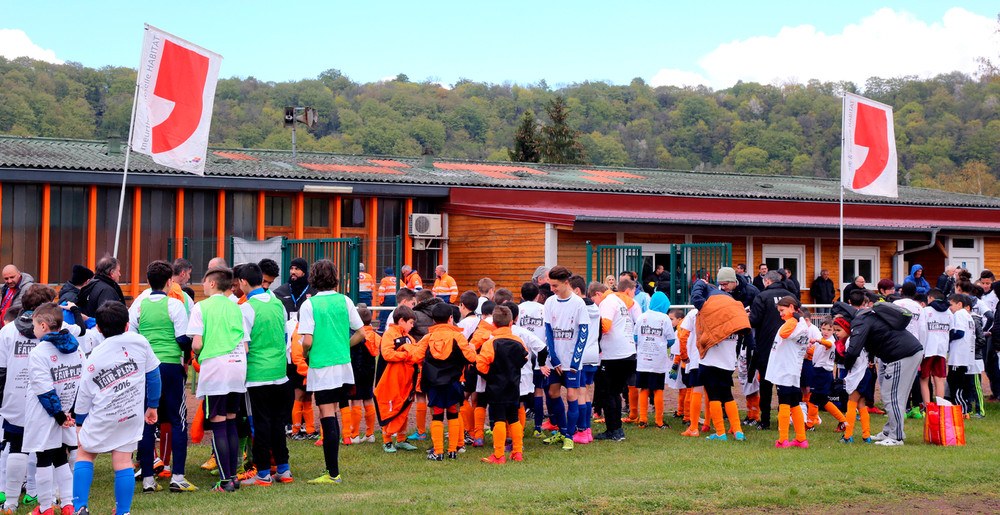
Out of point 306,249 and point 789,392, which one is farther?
point 306,249

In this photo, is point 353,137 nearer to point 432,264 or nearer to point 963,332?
point 432,264

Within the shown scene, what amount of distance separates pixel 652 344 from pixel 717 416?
1287 millimetres

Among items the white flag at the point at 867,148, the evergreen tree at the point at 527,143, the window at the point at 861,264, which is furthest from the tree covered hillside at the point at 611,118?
the white flag at the point at 867,148

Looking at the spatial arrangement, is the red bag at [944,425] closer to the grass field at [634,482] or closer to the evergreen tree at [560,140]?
the grass field at [634,482]

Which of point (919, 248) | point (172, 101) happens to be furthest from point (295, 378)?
point (919, 248)

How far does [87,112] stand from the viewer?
48094 millimetres

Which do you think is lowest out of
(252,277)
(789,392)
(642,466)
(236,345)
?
(642,466)

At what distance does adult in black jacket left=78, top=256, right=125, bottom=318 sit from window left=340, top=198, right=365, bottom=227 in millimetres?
13706

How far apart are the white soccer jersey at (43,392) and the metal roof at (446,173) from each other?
1318 cm

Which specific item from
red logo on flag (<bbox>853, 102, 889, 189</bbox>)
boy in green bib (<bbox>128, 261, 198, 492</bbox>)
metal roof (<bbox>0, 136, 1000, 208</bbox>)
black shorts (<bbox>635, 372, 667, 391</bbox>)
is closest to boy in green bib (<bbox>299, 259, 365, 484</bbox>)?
boy in green bib (<bbox>128, 261, 198, 492</bbox>)

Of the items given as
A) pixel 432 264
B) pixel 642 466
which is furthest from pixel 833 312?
pixel 432 264

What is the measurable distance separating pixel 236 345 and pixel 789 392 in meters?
5.65

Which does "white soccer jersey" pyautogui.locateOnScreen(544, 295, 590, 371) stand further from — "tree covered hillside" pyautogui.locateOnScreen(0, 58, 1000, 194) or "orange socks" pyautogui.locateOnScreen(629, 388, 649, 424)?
"tree covered hillside" pyautogui.locateOnScreen(0, 58, 1000, 194)

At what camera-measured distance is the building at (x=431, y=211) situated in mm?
18812
